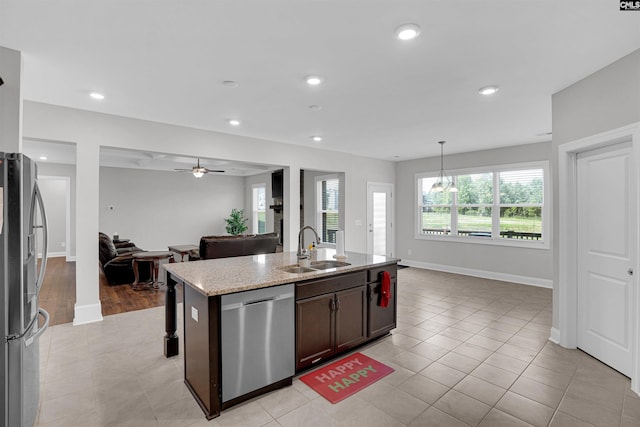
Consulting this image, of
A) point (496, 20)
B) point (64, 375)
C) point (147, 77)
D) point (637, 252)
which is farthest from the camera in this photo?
point (147, 77)

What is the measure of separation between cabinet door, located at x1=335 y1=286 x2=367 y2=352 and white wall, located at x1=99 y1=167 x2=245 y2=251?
8.25m

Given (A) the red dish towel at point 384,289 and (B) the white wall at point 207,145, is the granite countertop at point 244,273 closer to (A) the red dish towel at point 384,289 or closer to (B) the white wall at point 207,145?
(A) the red dish towel at point 384,289

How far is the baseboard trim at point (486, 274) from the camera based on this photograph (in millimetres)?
5738

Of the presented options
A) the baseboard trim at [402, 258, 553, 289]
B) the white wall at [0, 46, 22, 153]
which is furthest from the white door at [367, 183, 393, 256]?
the white wall at [0, 46, 22, 153]

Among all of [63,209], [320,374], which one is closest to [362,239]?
[320,374]

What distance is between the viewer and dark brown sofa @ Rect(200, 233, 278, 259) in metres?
4.73

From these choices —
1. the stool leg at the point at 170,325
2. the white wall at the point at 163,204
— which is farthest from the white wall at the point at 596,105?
the white wall at the point at 163,204

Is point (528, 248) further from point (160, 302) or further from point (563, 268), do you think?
point (160, 302)

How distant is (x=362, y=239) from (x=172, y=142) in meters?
4.51

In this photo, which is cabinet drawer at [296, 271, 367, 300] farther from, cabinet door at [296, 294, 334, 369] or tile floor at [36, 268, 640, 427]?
tile floor at [36, 268, 640, 427]

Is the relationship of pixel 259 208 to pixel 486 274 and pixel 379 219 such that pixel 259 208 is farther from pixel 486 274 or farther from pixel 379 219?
pixel 486 274

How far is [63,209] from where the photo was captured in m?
9.00

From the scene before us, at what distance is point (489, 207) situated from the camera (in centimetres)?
645

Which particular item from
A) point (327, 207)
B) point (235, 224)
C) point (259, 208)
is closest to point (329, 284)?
point (327, 207)
